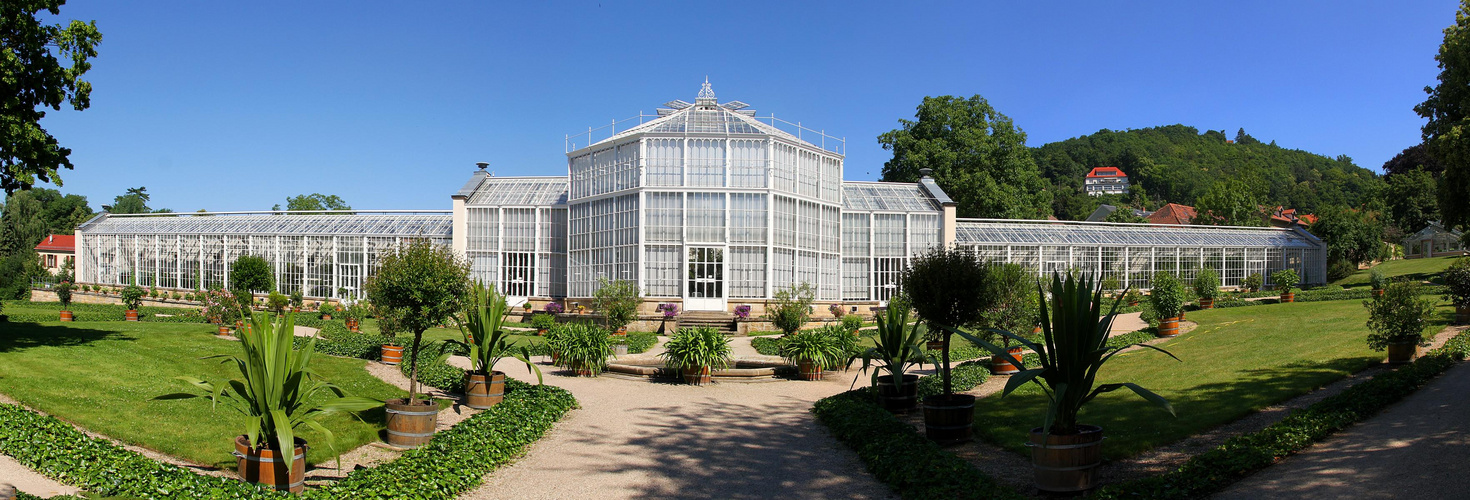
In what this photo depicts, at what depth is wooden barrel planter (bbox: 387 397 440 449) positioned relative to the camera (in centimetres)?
1031

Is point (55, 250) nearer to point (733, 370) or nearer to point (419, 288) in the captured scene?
point (419, 288)

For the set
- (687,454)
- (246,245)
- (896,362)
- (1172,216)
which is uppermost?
(1172,216)

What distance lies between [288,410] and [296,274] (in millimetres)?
32404

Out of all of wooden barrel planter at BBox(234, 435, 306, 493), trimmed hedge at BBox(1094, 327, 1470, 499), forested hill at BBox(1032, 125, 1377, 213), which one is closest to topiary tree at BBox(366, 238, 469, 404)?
wooden barrel planter at BBox(234, 435, 306, 493)

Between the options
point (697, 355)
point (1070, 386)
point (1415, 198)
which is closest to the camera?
point (1070, 386)

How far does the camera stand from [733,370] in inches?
664

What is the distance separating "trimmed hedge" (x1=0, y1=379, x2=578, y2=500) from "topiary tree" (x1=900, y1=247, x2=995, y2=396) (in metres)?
5.91

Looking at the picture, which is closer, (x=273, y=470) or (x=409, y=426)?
(x=273, y=470)

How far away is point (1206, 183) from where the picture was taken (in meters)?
99.9

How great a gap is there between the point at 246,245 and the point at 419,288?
1202 inches

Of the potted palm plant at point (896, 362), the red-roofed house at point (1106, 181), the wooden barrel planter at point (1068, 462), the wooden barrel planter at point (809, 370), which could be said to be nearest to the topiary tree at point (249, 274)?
the wooden barrel planter at point (809, 370)

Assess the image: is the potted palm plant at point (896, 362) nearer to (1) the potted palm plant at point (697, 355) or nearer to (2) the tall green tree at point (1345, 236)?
(1) the potted palm plant at point (697, 355)

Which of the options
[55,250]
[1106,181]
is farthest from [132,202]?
[1106,181]

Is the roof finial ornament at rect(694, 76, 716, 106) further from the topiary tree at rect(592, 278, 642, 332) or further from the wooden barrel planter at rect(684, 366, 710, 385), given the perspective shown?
the wooden barrel planter at rect(684, 366, 710, 385)
